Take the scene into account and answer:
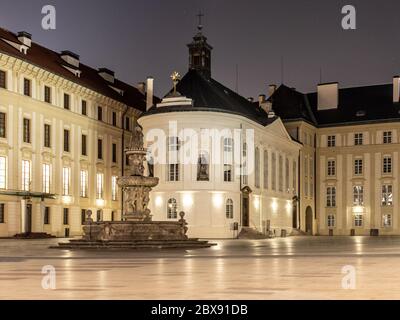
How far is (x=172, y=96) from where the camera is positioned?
5647 cm

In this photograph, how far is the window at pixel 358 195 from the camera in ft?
258

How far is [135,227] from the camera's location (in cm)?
3045

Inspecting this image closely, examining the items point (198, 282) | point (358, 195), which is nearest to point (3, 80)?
point (198, 282)

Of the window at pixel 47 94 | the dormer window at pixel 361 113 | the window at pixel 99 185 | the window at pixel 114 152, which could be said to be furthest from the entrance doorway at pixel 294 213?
the window at pixel 47 94

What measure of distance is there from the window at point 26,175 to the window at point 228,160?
609 inches

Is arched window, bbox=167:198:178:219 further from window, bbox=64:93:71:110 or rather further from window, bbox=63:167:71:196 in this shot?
window, bbox=64:93:71:110

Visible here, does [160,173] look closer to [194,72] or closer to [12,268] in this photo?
[194,72]

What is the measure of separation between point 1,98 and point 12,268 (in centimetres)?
3321

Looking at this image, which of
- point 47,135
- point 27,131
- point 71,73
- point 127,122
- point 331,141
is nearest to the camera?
point 27,131

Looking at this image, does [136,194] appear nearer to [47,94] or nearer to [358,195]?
[47,94]

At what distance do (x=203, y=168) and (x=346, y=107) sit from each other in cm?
3326

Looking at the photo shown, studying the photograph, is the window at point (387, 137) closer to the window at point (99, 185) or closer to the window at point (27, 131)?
the window at point (99, 185)

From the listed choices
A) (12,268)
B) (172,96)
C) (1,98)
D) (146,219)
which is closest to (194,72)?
(172,96)

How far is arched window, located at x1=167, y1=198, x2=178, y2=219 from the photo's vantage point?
2165 inches
